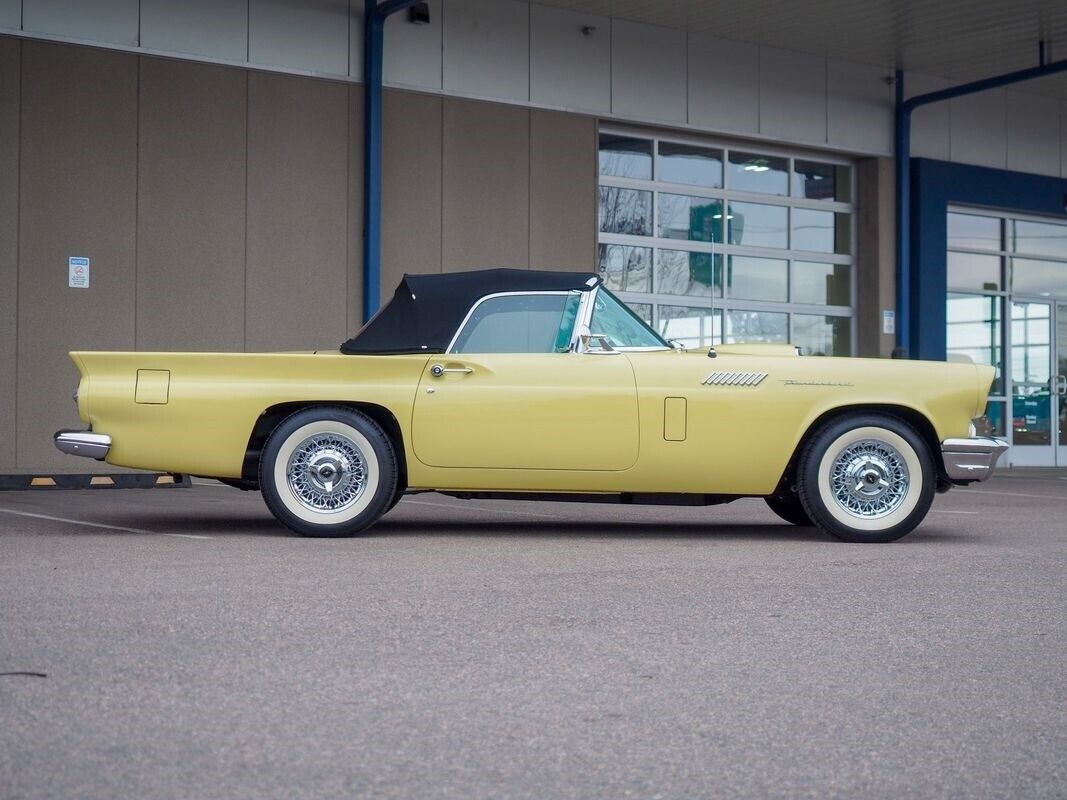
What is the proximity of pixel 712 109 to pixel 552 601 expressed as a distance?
13.3 meters

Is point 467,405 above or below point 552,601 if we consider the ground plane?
above

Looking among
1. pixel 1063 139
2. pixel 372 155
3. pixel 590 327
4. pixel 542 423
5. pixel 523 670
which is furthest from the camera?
pixel 1063 139

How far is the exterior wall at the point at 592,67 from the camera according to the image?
14398mm

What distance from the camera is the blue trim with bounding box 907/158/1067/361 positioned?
19.4 metres

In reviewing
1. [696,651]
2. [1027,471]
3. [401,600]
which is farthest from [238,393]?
[1027,471]

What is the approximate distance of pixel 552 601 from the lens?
541 centimetres

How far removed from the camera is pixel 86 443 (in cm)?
760

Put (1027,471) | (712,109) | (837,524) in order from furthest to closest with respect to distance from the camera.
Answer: (1027,471) < (712,109) < (837,524)

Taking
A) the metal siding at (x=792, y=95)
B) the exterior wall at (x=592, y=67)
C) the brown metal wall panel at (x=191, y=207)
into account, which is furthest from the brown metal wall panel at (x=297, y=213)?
the metal siding at (x=792, y=95)

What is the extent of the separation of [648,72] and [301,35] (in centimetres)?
446

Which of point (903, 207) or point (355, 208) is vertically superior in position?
point (903, 207)

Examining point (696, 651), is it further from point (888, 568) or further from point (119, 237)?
point (119, 237)

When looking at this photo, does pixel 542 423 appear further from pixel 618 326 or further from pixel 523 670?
pixel 523 670

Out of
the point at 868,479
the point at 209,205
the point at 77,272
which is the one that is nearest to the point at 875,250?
the point at 209,205
